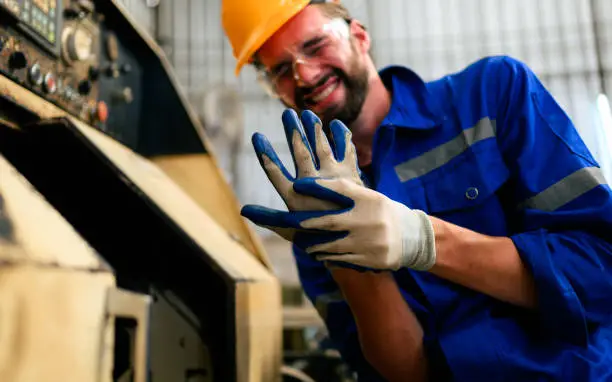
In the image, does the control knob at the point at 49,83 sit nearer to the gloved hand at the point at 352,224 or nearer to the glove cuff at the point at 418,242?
the gloved hand at the point at 352,224


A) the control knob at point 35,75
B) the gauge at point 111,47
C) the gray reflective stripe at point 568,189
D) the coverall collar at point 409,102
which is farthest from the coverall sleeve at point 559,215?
the gauge at point 111,47

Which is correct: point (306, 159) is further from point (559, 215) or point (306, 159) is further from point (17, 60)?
point (17, 60)

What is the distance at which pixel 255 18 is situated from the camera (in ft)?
3.02

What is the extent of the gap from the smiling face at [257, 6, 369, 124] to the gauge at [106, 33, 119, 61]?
1.68 ft

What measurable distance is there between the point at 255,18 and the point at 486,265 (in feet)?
2.17

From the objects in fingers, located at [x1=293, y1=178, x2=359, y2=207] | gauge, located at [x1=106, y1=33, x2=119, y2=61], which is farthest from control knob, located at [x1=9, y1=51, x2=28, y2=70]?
fingers, located at [x1=293, y1=178, x2=359, y2=207]

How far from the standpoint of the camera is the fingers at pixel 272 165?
1.94 ft

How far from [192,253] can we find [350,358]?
1.49 feet

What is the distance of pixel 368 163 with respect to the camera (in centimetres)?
100

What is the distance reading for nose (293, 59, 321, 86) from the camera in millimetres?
896

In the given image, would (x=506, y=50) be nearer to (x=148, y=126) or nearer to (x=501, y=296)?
(x=148, y=126)

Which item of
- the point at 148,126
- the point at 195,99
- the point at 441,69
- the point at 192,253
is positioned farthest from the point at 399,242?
the point at 441,69

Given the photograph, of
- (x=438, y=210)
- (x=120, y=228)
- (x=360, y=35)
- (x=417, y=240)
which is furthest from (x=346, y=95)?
(x=120, y=228)

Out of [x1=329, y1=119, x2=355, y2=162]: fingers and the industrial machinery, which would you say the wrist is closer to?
[x1=329, y1=119, x2=355, y2=162]: fingers
